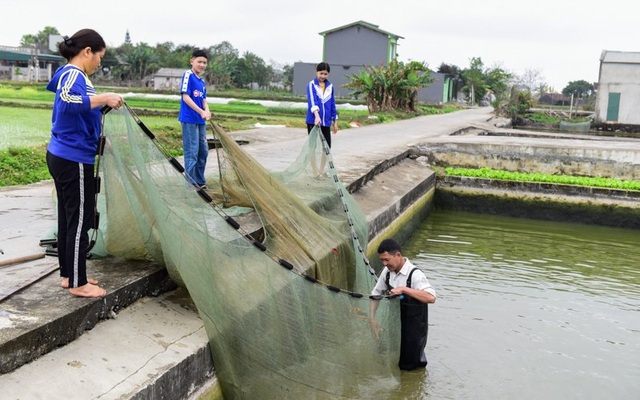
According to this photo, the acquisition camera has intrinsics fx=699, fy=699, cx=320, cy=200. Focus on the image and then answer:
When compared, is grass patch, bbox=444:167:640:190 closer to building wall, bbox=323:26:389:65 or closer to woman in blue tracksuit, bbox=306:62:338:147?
woman in blue tracksuit, bbox=306:62:338:147

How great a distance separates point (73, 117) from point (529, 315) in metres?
5.37

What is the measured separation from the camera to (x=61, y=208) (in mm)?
4008

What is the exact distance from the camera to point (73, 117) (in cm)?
388

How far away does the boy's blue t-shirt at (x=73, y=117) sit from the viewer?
377cm

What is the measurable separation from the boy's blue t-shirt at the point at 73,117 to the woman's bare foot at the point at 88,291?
0.71m

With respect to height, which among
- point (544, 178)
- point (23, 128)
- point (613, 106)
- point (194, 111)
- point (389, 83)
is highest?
point (389, 83)

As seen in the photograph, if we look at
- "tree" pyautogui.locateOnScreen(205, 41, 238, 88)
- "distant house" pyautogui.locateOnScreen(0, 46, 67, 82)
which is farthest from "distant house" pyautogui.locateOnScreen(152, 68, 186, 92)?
"distant house" pyautogui.locateOnScreen(0, 46, 67, 82)

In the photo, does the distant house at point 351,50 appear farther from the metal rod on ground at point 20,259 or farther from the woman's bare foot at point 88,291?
the woman's bare foot at point 88,291

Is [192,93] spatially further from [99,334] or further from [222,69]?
[222,69]

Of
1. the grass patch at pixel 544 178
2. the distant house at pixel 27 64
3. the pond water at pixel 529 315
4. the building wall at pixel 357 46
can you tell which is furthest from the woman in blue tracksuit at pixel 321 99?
the distant house at pixel 27 64

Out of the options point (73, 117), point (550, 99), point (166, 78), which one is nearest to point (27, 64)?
point (166, 78)

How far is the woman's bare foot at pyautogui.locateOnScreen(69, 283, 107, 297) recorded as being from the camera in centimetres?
394

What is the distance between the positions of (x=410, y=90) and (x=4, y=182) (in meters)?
24.3

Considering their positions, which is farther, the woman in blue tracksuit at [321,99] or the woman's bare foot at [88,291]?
the woman in blue tracksuit at [321,99]
